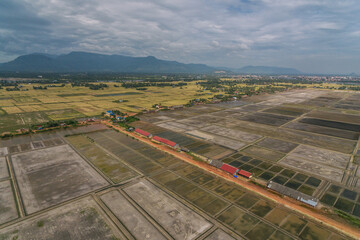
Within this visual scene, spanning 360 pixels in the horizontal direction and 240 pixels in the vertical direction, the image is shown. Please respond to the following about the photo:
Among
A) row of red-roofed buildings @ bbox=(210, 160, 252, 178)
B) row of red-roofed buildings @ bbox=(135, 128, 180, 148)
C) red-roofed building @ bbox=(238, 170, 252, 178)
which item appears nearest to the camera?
red-roofed building @ bbox=(238, 170, 252, 178)

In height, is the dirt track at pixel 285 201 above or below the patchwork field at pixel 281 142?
below

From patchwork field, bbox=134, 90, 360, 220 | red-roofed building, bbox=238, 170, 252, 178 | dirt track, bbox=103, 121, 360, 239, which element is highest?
red-roofed building, bbox=238, 170, 252, 178

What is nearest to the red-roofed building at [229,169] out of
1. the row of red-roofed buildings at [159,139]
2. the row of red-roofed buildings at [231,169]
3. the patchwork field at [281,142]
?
the row of red-roofed buildings at [231,169]

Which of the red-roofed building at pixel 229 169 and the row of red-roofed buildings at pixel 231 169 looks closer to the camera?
the row of red-roofed buildings at pixel 231 169

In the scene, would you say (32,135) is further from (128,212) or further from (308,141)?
(308,141)

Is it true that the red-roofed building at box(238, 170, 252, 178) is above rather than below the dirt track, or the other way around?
above

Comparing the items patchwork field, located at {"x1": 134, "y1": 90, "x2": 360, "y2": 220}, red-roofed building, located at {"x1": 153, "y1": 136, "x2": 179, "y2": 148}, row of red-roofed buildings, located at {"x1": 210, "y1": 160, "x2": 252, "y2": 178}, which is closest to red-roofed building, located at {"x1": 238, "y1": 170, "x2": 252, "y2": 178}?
row of red-roofed buildings, located at {"x1": 210, "y1": 160, "x2": 252, "y2": 178}

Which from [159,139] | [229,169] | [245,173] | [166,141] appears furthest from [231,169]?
[159,139]

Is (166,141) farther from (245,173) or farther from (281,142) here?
(281,142)

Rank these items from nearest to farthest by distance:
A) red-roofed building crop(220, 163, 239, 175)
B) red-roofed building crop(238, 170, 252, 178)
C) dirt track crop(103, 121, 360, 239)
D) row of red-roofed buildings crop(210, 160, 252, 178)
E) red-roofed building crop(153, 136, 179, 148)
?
dirt track crop(103, 121, 360, 239) < red-roofed building crop(238, 170, 252, 178) < row of red-roofed buildings crop(210, 160, 252, 178) < red-roofed building crop(220, 163, 239, 175) < red-roofed building crop(153, 136, 179, 148)

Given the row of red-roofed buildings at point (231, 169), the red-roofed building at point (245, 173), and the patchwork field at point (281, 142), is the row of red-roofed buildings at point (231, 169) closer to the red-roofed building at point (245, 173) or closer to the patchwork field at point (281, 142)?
the red-roofed building at point (245, 173)

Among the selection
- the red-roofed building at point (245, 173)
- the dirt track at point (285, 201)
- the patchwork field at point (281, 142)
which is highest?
the red-roofed building at point (245, 173)

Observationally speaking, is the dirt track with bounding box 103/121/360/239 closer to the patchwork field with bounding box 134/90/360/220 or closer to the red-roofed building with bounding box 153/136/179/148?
the red-roofed building with bounding box 153/136/179/148
